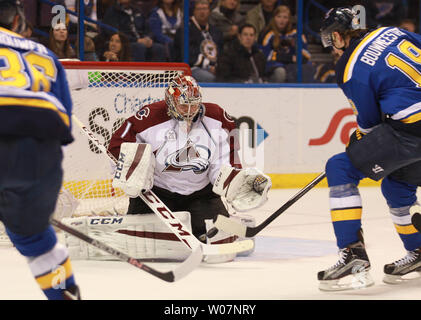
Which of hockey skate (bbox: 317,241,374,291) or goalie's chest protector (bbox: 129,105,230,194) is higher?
goalie's chest protector (bbox: 129,105,230,194)

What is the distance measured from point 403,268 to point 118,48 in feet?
10.6

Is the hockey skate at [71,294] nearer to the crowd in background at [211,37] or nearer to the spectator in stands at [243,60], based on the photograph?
the crowd in background at [211,37]

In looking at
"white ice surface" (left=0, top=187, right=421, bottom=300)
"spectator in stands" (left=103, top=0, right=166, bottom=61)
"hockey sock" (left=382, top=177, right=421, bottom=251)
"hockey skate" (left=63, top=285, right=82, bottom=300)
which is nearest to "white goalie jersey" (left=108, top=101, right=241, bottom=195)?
"white ice surface" (left=0, top=187, right=421, bottom=300)

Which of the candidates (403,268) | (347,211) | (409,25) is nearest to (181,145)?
(347,211)

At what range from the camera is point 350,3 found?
8117 mm

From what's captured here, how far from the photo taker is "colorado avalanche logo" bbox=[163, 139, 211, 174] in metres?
4.09

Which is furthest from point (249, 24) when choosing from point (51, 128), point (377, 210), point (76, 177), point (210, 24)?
point (51, 128)

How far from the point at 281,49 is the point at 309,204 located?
5.91 ft

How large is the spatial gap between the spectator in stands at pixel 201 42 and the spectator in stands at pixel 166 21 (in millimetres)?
100

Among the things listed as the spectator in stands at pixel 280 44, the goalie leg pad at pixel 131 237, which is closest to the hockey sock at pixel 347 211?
the goalie leg pad at pixel 131 237

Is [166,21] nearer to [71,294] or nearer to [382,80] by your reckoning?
[382,80]

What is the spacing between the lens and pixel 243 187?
3809 millimetres

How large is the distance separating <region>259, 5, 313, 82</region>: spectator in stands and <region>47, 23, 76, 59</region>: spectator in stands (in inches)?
74.5

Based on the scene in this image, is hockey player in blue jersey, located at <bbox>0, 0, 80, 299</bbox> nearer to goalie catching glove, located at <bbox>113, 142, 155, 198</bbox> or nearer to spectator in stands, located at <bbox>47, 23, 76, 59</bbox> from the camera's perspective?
goalie catching glove, located at <bbox>113, 142, 155, 198</bbox>
